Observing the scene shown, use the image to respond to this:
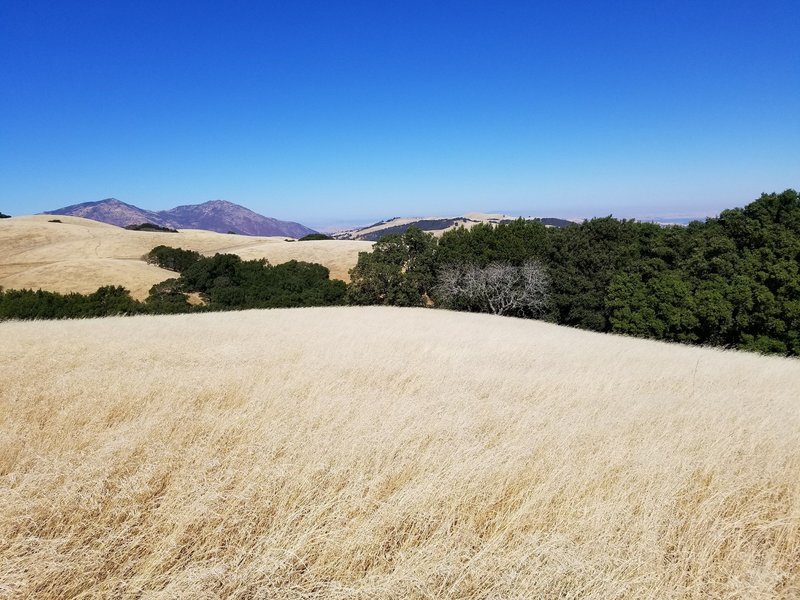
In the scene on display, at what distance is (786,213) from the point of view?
84.4 ft

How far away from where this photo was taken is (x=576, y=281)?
3503 cm

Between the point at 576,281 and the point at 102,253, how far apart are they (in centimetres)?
7235

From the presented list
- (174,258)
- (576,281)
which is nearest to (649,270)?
(576,281)

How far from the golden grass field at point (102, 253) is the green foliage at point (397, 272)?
1473 cm

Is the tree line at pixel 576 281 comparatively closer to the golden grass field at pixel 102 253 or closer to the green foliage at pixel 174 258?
the golden grass field at pixel 102 253

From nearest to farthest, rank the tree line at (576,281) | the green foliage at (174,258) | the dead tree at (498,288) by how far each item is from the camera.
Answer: the tree line at (576,281) → the dead tree at (498,288) → the green foliage at (174,258)

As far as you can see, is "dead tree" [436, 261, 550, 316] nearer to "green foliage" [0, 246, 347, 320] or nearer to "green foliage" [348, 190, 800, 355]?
"green foliage" [348, 190, 800, 355]

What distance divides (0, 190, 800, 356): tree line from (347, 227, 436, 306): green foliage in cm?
12

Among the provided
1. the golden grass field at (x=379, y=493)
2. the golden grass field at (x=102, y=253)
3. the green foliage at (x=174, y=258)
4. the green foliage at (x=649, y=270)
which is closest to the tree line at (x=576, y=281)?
the green foliage at (x=649, y=270)

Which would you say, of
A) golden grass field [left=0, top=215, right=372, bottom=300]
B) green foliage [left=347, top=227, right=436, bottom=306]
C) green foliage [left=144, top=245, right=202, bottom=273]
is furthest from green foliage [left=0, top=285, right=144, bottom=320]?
green foliage [left=144, top=245, right=202, bottom=273]

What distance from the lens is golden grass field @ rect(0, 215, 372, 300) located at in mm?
45844

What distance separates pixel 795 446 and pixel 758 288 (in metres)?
25.7

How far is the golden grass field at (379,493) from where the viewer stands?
2.31 m

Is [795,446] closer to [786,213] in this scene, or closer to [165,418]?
[165,418]
